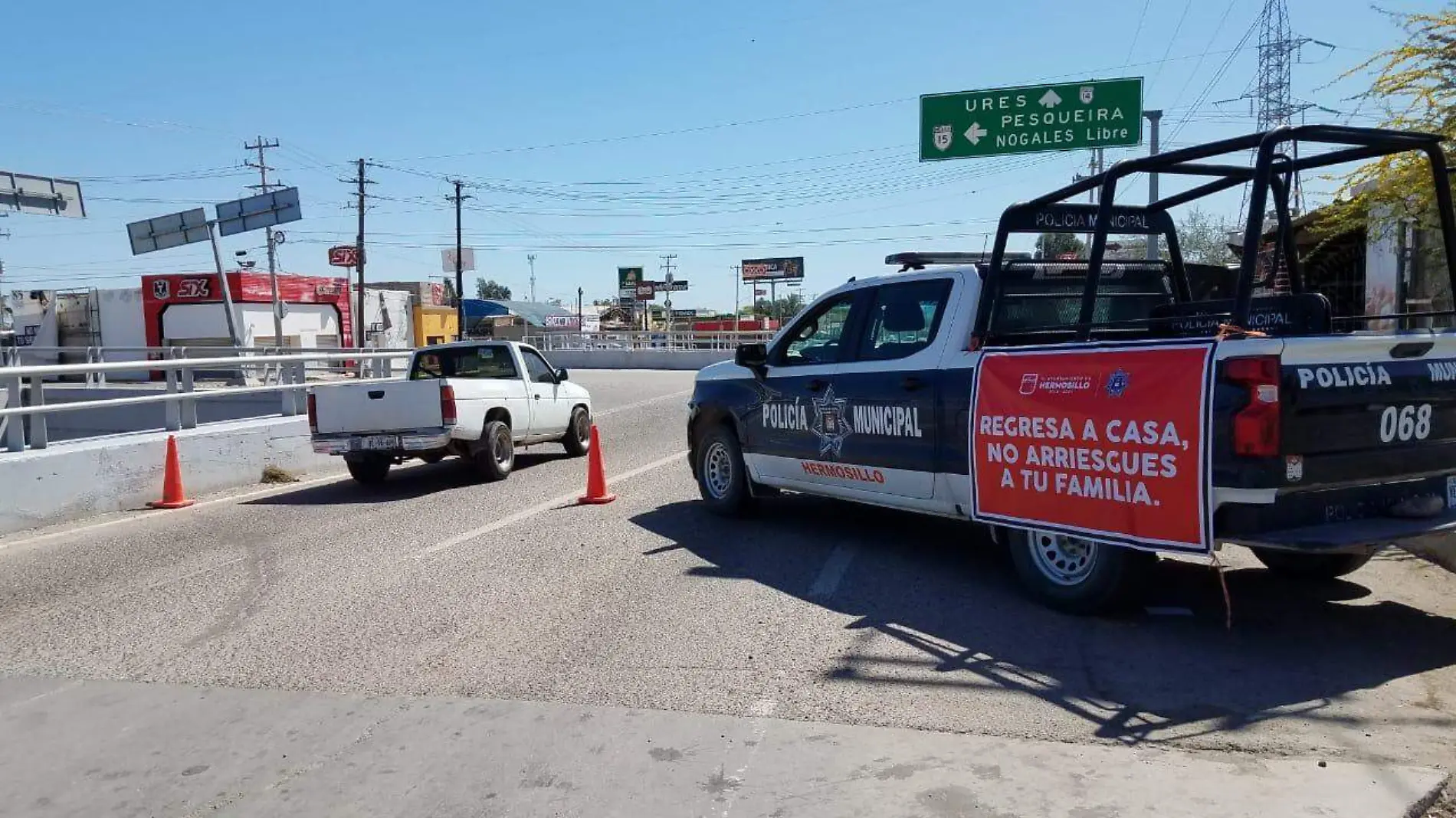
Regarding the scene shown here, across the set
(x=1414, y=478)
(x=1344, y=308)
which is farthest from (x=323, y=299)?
(x=1414, y=478)

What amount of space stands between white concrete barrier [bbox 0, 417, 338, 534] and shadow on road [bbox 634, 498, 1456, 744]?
6.19 meters

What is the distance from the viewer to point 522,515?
10.1m

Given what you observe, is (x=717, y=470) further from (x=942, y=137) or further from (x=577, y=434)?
(x=942, y=137)

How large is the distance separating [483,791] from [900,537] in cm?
487

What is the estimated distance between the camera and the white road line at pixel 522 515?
873cm

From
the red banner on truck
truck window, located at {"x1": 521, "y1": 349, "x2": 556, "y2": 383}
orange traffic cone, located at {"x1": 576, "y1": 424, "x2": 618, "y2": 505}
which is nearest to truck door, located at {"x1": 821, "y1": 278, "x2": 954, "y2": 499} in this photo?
the red banner on truck

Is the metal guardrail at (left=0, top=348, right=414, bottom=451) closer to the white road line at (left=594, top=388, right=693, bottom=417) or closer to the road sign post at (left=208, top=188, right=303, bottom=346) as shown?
the white road line at (left=594, top=388, right=693, bottom=417)

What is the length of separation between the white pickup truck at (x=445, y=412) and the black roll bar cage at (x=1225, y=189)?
22.2 ft

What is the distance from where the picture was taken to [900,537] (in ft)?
28.1

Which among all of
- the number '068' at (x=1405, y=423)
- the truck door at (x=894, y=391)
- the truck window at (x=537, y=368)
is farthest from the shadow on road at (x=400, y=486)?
the number '068' at (x=1405, y=423)

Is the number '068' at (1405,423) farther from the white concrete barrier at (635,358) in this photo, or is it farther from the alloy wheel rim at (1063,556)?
the white concrete barrier at (635,358)

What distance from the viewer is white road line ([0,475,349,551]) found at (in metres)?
9.35

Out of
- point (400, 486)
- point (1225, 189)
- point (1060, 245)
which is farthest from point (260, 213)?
point (1225, 189)

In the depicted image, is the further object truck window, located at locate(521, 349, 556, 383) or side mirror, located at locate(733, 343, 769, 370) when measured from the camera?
truck window, located at locate(521, 349, 556, 383)
